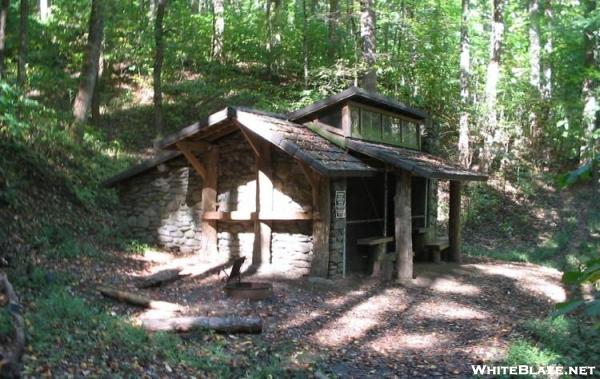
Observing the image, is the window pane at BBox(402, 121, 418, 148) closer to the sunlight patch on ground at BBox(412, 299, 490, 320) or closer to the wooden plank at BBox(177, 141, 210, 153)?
the wooden plank at BBox(177, 141, 210, 153)

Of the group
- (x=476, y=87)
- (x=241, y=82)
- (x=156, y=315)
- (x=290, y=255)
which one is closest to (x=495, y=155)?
(x=476, y=87)

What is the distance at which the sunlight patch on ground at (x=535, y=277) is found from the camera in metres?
10.6

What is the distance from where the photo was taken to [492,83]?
61.8 ft

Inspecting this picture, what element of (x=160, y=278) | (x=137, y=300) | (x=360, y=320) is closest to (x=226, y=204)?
(x=160, y=278)

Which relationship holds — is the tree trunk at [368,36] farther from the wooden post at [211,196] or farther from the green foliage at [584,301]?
the green foliage at [584,301]

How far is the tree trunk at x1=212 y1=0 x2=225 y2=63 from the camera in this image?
23.9 m

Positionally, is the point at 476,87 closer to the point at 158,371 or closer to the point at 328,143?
the point at 328,143

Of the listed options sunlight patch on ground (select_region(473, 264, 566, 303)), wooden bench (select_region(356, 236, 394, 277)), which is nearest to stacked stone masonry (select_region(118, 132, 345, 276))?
wooden bench (select_region(356, 236, 394, 277))

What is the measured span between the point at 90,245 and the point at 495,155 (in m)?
16.9

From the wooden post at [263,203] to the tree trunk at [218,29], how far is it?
14737 mm

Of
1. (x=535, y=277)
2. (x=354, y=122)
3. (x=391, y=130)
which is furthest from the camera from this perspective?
(x=391, y=130)

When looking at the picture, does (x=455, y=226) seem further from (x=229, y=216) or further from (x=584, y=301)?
(x=584, y=301)

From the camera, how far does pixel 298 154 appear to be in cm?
949

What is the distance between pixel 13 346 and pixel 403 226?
25.6ft
